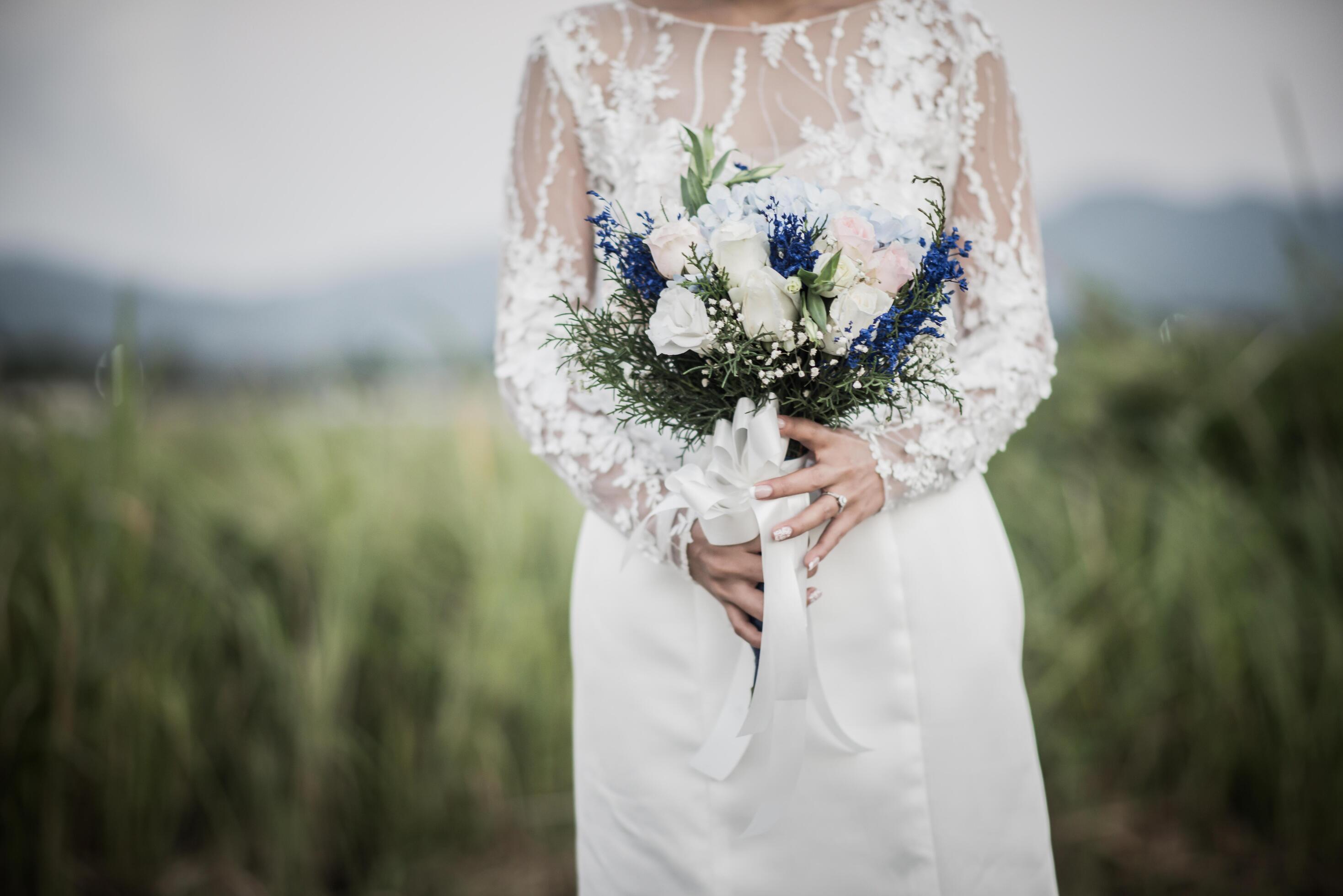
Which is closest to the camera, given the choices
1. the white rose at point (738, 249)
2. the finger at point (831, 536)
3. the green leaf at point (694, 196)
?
the white rose at point (738, 249)

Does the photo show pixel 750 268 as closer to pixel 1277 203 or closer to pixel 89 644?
pixel 89 644

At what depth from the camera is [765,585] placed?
104 centimetres

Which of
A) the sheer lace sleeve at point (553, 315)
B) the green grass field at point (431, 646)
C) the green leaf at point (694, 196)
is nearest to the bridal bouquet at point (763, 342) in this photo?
the green leaf at point (694, 196)

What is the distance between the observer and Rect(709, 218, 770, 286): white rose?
0.87m

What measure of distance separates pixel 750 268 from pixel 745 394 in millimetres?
199

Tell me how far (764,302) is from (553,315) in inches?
22.0

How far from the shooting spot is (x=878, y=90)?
4.36ft

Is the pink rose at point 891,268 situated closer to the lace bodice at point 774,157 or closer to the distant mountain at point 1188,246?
the lace bodice at point 774,157

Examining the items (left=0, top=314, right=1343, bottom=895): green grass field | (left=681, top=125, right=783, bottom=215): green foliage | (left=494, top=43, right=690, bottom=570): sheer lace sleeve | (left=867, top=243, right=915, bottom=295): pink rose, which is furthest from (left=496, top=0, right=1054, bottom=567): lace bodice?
(left=0, top=314, right=1343, bottom=895): green grass field

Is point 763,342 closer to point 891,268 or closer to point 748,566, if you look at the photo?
point 891,268

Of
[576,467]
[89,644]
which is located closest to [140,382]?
[89,644]

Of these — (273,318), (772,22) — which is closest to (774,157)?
(772,22)

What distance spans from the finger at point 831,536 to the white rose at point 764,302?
35 cm

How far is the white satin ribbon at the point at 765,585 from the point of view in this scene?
1.03m
